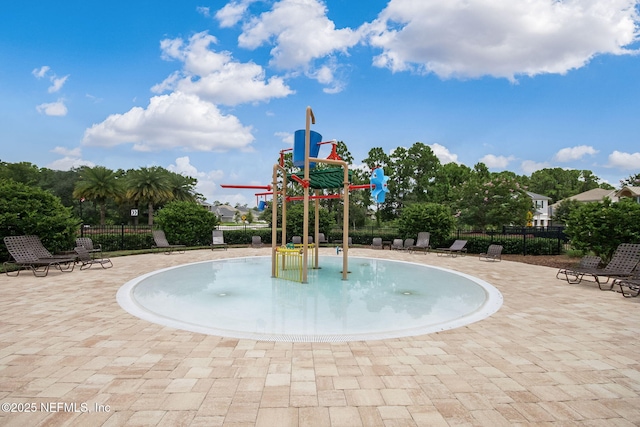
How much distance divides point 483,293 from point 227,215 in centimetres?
11036

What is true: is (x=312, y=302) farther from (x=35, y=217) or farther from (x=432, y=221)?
(x=432, y=221)

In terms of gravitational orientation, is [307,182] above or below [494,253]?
above

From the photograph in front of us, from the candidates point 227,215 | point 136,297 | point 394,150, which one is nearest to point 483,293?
point 136,297

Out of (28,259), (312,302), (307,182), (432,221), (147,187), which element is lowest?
(312,302)

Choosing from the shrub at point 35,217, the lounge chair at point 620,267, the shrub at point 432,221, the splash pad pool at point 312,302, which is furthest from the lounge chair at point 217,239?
the lounge chair at point 620,267

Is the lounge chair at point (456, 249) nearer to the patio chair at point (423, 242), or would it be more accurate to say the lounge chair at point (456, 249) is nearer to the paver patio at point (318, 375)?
the patio chair at point (423, 242)

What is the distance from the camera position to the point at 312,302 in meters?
8.42

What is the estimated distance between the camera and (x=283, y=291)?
967 centimetres

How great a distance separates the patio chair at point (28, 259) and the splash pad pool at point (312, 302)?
3176 millimetres

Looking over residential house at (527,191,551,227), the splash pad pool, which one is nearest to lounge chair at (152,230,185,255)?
the splash pad pool

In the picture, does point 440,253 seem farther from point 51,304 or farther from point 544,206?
point 544,206

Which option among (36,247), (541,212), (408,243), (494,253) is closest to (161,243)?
(36,247)

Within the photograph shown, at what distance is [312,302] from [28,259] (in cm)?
1013

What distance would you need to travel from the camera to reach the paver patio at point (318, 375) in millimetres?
3311
